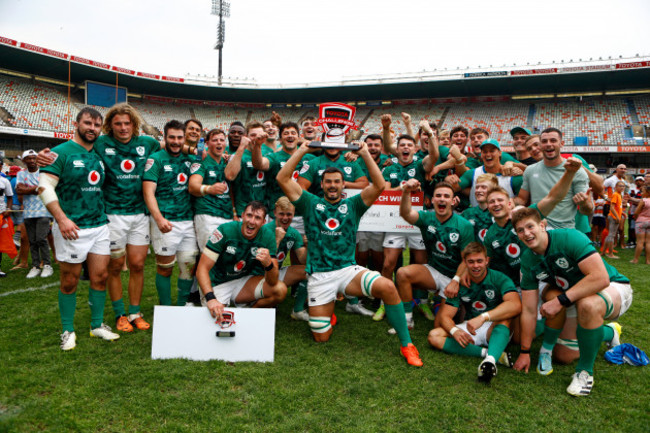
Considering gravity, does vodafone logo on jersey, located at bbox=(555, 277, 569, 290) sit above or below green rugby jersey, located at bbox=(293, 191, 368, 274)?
below

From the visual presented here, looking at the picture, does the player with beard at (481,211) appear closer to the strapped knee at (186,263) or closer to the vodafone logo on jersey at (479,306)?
the vodafone logo on jersey at (479,306)

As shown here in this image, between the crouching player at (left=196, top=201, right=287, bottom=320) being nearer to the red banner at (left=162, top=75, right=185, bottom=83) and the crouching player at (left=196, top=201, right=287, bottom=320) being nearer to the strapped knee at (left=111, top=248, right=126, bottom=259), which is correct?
the strapped knee at (left=111, top=248, right=126, bottom=259)

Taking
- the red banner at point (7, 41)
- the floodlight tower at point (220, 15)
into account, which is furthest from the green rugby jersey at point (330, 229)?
the floodlight tower at point (220, 15)

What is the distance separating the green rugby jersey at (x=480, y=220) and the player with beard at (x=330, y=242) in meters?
1.26

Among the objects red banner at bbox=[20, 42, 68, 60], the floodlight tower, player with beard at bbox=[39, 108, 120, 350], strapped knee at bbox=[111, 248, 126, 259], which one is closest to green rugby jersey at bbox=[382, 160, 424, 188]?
strapped knee at bbox=[111, 248, 126, 259]

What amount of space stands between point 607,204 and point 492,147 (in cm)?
749

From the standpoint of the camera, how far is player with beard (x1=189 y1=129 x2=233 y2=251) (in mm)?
4242

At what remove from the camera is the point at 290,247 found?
4.67m

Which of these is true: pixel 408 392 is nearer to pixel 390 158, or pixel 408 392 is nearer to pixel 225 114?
pixel 390 158

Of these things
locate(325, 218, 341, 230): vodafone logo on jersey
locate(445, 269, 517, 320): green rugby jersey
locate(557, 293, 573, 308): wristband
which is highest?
locate(325, 218, 341, 230): vodafone logo on jersey

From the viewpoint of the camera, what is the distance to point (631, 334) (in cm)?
428

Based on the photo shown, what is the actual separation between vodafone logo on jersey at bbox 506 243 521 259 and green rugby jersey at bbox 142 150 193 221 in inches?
137

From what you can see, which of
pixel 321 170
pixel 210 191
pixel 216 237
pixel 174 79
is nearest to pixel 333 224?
pixel 321 170

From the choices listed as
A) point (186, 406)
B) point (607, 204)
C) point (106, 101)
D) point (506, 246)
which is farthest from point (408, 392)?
point (106, 101)
